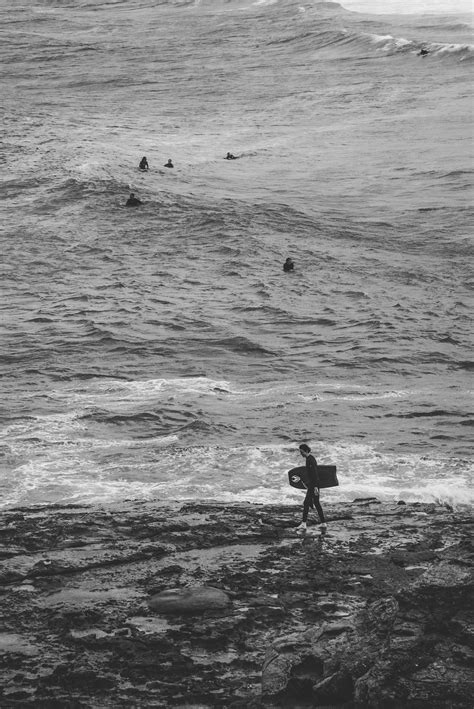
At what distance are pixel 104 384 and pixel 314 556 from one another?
11.5 metres

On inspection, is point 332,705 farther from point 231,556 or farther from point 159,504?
point 159,504

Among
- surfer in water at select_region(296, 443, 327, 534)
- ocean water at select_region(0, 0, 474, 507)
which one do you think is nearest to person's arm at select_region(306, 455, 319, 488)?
surfer in water at select_region(296, 443, 327, 534)

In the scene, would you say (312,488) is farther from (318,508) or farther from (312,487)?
(318,508)

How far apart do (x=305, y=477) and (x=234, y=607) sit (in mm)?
3673

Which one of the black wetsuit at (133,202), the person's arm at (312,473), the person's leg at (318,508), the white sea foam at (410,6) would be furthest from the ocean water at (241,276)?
the white sea foam at (410,6)

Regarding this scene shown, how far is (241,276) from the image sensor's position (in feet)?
112

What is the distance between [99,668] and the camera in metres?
11.2

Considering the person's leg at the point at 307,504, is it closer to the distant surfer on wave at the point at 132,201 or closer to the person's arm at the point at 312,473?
the person's arm at the point at 312,473

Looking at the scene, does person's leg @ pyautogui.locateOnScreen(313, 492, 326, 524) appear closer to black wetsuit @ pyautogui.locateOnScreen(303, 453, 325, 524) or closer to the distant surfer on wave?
black wetsuit @ pyautogui.locateOnScreen(303, 453, 325, 524)

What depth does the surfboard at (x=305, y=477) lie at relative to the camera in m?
15.9

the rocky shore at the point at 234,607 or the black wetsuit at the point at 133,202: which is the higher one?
the black wetsuit at the point at 133,202

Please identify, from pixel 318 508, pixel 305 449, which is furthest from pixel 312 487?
pixel 305 449

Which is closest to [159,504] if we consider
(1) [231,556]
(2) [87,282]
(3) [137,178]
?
(1) [231,556]

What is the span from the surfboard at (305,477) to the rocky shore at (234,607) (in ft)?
2.11
